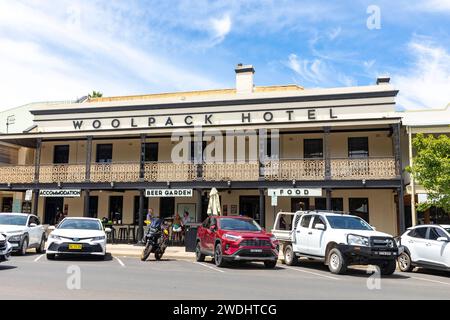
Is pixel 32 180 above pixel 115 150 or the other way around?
the other way around

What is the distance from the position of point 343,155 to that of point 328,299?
1586 centimetres

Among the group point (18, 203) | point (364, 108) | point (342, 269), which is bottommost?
point (342, 269)

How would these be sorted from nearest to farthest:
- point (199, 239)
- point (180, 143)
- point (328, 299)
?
point (328, 299) < point (199, 239) < point (180, 143)

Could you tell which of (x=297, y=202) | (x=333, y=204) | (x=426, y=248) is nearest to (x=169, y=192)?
(x=297, y=202)

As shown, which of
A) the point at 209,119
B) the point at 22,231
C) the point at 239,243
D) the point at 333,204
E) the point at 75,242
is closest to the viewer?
the point at 239,243

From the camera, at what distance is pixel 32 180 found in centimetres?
2375

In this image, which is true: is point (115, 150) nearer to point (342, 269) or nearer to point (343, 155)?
point (343, 155)

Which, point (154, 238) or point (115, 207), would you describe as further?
point (115, 207)

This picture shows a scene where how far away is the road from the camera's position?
838 cm

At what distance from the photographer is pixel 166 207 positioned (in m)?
25.6

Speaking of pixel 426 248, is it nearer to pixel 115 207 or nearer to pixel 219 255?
pixel 219 255

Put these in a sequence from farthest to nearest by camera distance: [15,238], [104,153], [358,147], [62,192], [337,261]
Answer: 1. [104,153]
2. [358,147]
3. [62,192]
4. [15,238]
5. [337,261]

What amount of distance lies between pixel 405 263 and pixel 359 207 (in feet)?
30.7
